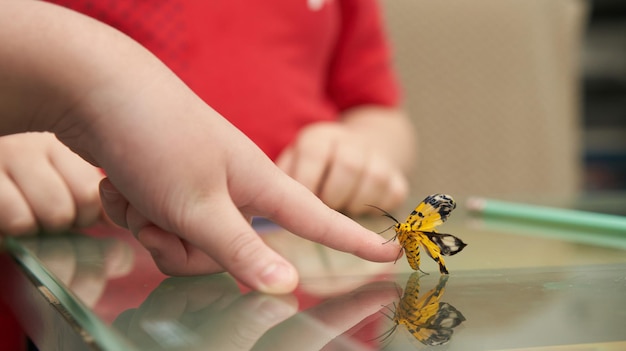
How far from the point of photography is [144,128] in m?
0.29

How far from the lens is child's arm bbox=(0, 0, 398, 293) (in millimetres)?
297

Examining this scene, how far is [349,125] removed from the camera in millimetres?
856

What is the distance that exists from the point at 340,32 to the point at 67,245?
530 mm

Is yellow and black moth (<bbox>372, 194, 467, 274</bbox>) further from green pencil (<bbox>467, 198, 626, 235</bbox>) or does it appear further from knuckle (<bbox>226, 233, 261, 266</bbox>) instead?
Result: green pencil (<bbox>467, 198, 626, 235</bbox>)

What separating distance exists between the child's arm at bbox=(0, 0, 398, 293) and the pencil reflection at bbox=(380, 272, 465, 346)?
0.05 metres

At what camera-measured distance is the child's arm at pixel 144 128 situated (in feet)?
0.98

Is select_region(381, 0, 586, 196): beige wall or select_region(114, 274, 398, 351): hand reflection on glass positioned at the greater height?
select_region(381, 0, 586, 196): beige wall

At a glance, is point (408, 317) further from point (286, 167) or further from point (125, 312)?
point (286, 167)

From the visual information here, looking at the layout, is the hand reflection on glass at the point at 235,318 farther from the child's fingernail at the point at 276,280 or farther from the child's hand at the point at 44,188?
the child's hand at the point at 44,188

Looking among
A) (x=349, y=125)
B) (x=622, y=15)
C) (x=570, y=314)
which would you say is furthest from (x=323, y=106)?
(x=622, y=15)

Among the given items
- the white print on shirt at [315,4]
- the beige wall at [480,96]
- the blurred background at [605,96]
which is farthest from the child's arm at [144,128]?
the blurred background at [605,96]

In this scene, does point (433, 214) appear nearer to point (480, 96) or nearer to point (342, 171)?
point (342, 171)

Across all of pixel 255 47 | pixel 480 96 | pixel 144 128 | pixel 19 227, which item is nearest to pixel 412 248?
pixel 144 128

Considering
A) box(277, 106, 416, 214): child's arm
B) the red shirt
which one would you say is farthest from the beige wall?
box(277, 106, 416, 214): child's arm
